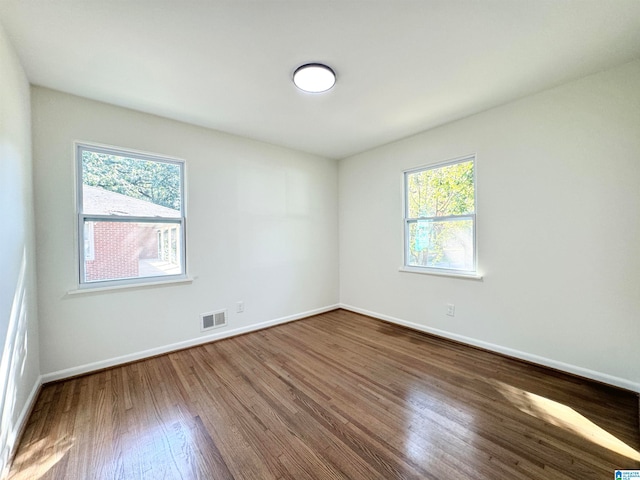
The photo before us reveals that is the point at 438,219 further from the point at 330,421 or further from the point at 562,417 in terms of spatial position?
the point at 330,421

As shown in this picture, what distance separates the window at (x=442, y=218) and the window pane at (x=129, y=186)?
304 centimetres

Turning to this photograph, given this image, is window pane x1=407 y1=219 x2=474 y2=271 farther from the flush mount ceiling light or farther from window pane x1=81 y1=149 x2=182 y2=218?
window pane x1=81 y1=149 x2=182 y2=218

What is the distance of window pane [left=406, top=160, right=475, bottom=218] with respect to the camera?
3.03 m

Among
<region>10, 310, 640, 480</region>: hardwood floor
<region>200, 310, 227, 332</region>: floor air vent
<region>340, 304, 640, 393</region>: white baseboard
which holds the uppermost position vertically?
<region>200, 310, 227, 332</region>: floor air vent

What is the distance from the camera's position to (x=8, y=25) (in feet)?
5.24

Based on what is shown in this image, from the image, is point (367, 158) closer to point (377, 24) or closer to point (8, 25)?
point (377, 24)

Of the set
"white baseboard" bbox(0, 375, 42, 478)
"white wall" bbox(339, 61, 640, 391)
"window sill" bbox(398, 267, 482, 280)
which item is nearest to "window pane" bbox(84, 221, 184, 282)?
"white baseboard" bbox(0, 375, 42, 478)

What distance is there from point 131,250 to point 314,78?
98.5 inches

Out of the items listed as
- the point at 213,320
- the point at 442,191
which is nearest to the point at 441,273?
the point at 442,191

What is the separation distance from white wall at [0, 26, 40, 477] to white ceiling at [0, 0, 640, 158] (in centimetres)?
38

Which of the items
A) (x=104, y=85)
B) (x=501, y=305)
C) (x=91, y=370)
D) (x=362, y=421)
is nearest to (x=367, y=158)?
(x=501, y=305)

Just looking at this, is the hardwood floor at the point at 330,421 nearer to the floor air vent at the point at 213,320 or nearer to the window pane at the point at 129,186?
the floor air vent at the point at 213,320

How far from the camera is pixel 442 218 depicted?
3250 millimetres

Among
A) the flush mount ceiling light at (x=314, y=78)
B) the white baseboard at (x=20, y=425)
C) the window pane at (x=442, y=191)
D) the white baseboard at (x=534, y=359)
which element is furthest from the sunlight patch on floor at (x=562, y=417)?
the white baseboard at (x=20, y=425)
